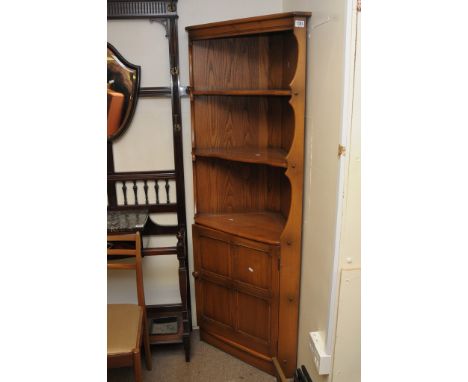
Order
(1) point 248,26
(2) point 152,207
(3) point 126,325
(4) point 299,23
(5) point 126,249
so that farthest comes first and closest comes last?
(2) point 152,207, (5) point 126,249, (3) point 126,325, (1) point 248,26, (4) point 299,23

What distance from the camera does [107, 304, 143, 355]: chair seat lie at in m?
1.96

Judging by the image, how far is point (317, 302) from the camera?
1851mm

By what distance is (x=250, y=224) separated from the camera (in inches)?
94.7

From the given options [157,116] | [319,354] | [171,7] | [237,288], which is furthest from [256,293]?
[171,7]

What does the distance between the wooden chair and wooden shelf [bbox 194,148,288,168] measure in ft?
2.15

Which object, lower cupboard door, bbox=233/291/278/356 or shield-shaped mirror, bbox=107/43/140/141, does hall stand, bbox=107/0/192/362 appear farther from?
lower cupboard door, bbox=233/291/278/356

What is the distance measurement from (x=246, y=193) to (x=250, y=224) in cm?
28

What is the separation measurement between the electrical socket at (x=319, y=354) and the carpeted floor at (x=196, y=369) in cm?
64

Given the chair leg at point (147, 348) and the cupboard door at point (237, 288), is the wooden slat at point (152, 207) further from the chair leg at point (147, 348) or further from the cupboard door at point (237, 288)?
the chair leg at point (147, 348)

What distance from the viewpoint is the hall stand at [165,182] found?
7.47ft

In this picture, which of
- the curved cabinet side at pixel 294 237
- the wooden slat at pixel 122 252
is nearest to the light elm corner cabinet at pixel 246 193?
the curved cabinet side at pixel 294 237

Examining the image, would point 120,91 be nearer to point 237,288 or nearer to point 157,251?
point 157,251
